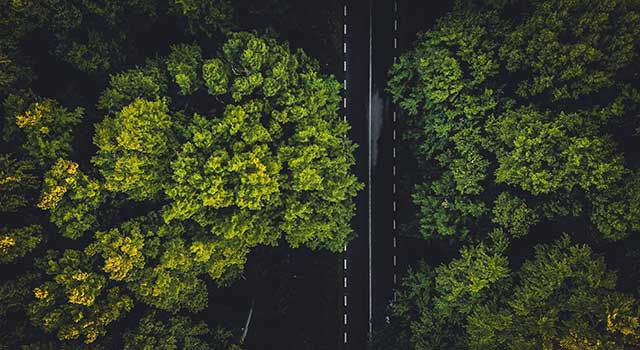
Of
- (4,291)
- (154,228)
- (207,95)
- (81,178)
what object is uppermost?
(207,95)

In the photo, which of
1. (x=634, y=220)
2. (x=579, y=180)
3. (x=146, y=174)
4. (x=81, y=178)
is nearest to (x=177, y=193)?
(x=146, y=174)

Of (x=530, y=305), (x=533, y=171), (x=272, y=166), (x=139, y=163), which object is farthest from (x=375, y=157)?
(x=139, y=163)

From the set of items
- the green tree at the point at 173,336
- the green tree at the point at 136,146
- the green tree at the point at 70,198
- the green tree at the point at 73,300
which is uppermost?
the green tree at the point at 136,146

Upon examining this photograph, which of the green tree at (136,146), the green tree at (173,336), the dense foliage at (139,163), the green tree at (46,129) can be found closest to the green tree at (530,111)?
the dense foliage at (139,163)

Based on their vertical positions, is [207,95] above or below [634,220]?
above

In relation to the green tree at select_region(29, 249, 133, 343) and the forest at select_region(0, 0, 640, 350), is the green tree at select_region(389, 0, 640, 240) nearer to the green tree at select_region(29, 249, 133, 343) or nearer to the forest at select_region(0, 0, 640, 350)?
the forest at select_region(0, 0, 640, 350)

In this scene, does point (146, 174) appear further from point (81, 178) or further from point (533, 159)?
point (533, 159)

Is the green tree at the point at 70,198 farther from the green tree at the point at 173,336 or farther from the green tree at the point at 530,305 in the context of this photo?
the green tree at the point at 530,305

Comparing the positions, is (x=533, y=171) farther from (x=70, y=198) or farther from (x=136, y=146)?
(x=70, y=198)
